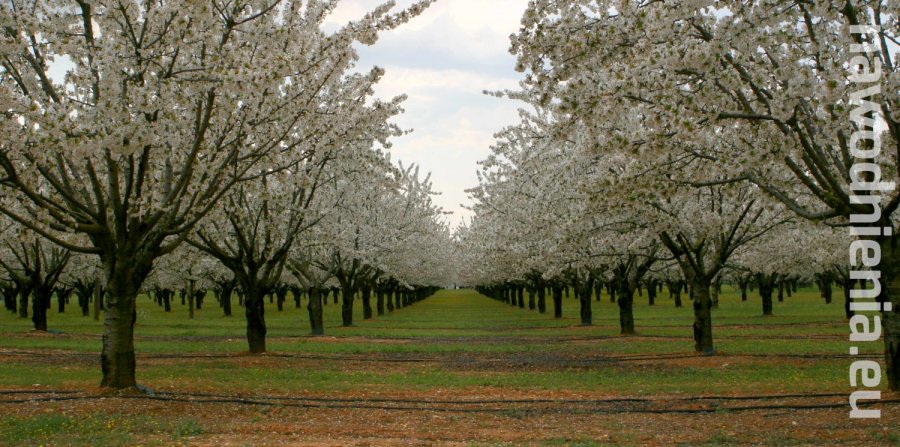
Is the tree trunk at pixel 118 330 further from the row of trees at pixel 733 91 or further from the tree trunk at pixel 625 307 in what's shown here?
the tree trunk at pixel 625 307

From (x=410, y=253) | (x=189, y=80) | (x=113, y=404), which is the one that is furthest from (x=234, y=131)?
(x=410, y=253)

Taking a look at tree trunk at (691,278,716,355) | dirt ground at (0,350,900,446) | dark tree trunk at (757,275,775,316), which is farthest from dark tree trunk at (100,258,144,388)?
dark tree trunk at (757,275,775,316)

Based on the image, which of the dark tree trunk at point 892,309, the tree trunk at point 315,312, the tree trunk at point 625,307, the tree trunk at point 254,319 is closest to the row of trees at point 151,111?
the tree trunk at point 254,319

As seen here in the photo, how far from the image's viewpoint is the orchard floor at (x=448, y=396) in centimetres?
1047

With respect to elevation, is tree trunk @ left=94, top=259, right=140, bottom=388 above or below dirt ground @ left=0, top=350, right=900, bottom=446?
above

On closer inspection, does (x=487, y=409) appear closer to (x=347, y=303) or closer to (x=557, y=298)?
(x=347, y=303)

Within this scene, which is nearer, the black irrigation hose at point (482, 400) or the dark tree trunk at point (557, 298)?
the black irrigation hose at point (482, 400)

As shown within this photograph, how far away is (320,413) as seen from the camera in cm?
1272

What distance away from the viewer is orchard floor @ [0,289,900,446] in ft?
34.3

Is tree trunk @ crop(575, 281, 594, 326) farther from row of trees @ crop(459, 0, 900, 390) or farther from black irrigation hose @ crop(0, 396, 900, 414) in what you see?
black irrigation hose @ crop(0, 396, 900, 414)

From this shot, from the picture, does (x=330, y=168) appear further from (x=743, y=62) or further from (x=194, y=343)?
(x=743, y=62)

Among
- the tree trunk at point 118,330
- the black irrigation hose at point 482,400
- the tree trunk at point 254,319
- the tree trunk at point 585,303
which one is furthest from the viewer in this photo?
the tree trunk at point 585,303

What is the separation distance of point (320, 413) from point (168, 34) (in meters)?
7.21

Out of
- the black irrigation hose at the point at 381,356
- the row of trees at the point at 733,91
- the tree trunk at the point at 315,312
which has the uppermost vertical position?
the row of trees at the point at 733,91
